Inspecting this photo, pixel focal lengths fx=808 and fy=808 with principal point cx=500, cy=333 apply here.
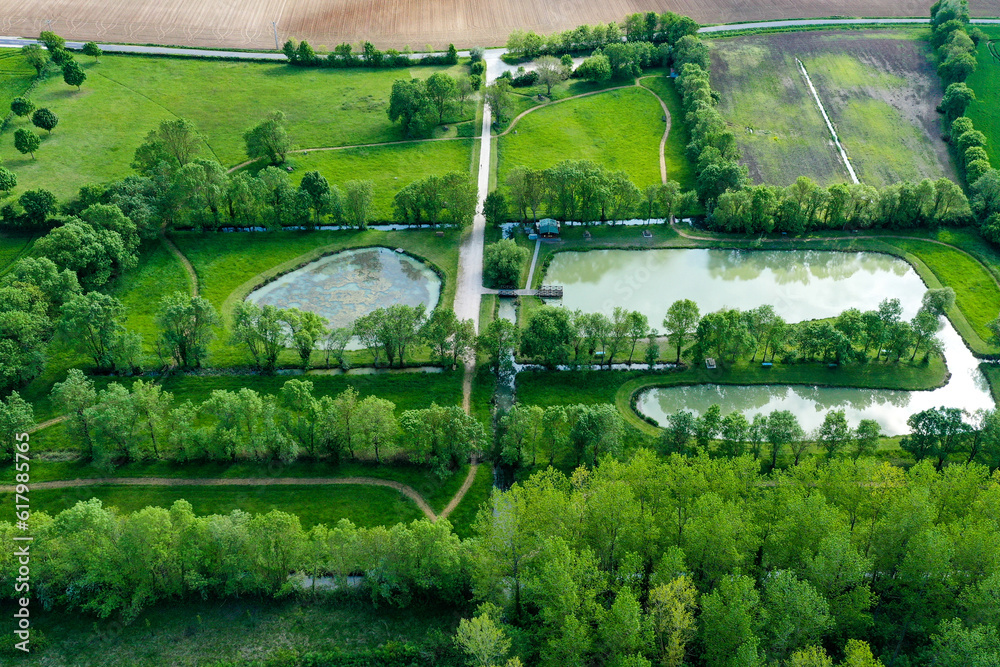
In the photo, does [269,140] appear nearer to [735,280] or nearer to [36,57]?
[36,57]

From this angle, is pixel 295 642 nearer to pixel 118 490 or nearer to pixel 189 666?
pixel 189 666

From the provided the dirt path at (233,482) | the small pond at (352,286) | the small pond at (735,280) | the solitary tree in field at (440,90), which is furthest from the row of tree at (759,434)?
the solitary tree in field at (440,90)

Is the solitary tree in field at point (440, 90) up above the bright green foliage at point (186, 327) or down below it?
above

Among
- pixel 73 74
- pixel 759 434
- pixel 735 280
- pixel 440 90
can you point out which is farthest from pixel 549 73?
pixel 759 434

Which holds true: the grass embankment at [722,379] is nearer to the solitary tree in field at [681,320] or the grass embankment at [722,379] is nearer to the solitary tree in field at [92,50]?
the solitary tree in field at [681,320]

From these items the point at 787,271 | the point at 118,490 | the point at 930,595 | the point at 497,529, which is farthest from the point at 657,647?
the point at 787,271

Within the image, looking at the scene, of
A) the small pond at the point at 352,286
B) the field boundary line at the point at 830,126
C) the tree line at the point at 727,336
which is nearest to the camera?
the tree line at the point at 727,336
